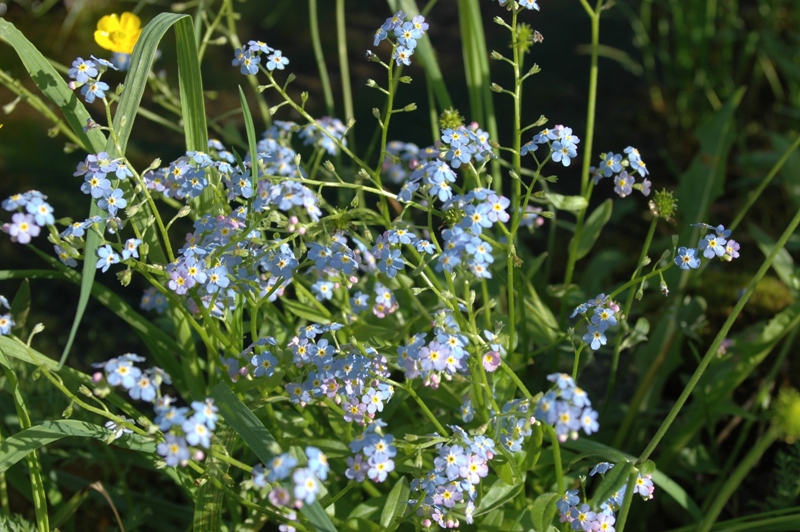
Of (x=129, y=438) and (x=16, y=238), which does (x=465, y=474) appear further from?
(x=16, y=238)

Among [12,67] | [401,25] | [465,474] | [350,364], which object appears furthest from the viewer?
[12,67]

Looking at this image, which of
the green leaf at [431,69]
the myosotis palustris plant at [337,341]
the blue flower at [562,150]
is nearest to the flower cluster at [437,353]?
the myosotis palustris plant at [337,341]

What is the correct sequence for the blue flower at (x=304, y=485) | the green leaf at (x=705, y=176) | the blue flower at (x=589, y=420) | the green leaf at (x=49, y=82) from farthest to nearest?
the green leaf at (x=705, y=176)
the green leaf at (x=49, y=82)
the blue flower at (x=589, y=420)
the blue flower at (x=304, y=485)

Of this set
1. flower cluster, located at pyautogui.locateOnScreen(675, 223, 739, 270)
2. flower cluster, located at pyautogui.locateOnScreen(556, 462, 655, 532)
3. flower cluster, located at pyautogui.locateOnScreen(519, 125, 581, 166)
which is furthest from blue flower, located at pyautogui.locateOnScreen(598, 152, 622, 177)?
flower cluster, located at pyautogui.locateOnScreen(556, 462, 655, 532)

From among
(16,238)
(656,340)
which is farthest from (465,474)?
(656,340)

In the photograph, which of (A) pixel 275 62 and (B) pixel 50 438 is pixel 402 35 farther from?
(B) pixel 50 438

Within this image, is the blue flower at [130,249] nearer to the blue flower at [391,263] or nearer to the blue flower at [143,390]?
the blue flower at [143,390]
